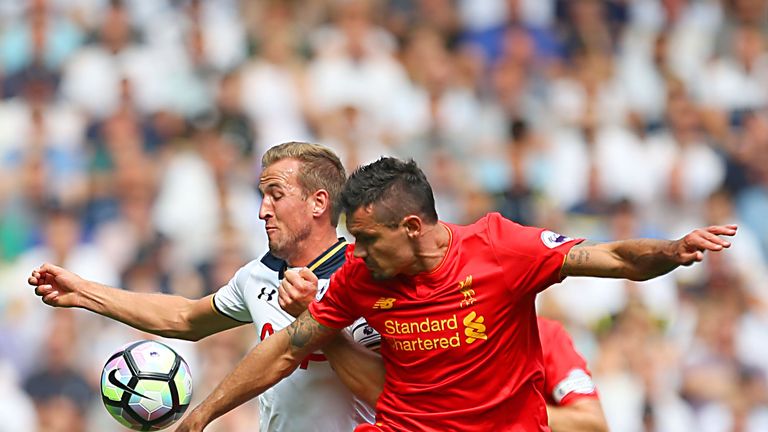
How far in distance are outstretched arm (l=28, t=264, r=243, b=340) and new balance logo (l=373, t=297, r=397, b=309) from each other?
1273 millimetres

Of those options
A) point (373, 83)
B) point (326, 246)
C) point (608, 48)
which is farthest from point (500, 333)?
point (608, 48)

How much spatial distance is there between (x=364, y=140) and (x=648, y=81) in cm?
322

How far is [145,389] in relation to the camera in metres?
6.43

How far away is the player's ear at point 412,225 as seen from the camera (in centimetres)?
587

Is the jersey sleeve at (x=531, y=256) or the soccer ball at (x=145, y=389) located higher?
the jersey sleeve at (x=531, y=256)

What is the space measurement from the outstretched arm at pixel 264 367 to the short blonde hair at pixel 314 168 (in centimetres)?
73

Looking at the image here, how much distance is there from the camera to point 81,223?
1217 cm

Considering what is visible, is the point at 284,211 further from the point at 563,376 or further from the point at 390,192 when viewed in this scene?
the point at 563,376

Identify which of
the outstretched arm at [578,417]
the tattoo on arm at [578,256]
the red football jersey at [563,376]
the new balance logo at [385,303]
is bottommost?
the outstretched arm at [578,417]

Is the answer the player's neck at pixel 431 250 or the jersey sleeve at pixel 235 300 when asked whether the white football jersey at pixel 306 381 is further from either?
the player's neck at pixel 431 250

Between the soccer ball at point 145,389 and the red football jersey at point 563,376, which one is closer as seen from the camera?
the soccer ball at point 145,389

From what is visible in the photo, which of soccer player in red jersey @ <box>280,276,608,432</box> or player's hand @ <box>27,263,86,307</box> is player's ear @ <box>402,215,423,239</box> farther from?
player's hand @ <box>27,263,86,307</box>

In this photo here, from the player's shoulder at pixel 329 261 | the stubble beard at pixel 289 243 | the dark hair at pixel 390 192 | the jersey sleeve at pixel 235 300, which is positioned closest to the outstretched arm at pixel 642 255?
the dark hair at pixel 390 192

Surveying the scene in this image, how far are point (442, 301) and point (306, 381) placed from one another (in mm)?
1005
